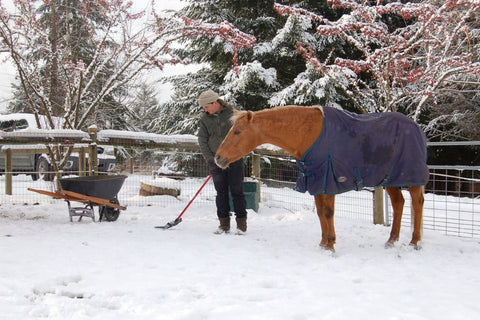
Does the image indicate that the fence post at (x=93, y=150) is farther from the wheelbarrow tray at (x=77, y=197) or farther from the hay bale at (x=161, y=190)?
the hay bale at (x=161, y=190)

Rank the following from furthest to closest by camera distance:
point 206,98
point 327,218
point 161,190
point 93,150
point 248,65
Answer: point 248,65 → point 161,190 → point 93,150 → point 206,98 → point 327,218

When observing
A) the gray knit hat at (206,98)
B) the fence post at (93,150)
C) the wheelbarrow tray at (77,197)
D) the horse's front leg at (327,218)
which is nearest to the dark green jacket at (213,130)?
the gray knit hat at (206,98)

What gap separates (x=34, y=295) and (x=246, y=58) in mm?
10137

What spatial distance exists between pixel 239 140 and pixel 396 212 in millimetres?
1816

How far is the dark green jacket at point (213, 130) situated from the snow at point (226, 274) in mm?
1003

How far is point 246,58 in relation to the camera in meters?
11.4

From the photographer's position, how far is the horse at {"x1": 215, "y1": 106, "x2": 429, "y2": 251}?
3.37 m

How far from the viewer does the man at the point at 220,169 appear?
14.0 ft

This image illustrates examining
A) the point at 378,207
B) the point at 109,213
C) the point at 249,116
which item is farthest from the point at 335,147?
the point at 109,213

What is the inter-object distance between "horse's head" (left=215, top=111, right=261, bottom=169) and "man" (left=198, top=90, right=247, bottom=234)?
650 millimetres

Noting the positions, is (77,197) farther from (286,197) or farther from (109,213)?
(286,197)

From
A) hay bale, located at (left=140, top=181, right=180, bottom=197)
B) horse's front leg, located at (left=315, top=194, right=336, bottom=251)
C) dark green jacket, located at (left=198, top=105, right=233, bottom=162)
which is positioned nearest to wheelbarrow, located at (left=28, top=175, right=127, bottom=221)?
dark green jacket, located at (left=198, top=105, right=233, bottom=162)

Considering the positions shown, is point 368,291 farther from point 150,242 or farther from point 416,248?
point 150,242

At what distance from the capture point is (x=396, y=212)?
12.6 feet
